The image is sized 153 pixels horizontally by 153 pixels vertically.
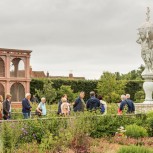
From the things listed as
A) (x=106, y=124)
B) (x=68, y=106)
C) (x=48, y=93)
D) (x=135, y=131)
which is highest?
(x=48, y=93)

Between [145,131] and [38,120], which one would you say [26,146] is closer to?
[38,120]

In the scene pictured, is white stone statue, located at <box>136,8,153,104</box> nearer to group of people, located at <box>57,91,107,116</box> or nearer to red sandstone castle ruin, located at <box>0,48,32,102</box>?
group of people, located at <box>57,91,107,116</box>

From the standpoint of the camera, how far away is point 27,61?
48375 mm

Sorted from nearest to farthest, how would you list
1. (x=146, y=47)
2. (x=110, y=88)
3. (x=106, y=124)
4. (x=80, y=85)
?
(x=106, y=124), (x=146, y=47), (x=110, y=88), (x=80, y=85)

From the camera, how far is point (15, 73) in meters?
49.7

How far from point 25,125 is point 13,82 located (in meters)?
37.0

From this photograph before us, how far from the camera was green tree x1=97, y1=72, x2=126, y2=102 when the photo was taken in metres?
46.1

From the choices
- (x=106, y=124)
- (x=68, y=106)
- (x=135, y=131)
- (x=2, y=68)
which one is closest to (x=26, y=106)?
(x=68, y=106)

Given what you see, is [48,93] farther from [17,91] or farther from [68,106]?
[68,106]

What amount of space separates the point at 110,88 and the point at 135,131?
3378 cm

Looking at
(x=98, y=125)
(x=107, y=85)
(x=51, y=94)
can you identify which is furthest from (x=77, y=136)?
(x=107, y=85)

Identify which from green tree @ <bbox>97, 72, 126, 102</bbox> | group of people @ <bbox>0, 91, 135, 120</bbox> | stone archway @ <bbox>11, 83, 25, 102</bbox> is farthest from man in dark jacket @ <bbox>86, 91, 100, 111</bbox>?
stone archway @ <bbox>11, 83, 25, 102</bbox>

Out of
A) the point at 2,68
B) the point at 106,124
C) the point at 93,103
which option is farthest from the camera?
the point at 2,68

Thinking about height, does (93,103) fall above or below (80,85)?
below
